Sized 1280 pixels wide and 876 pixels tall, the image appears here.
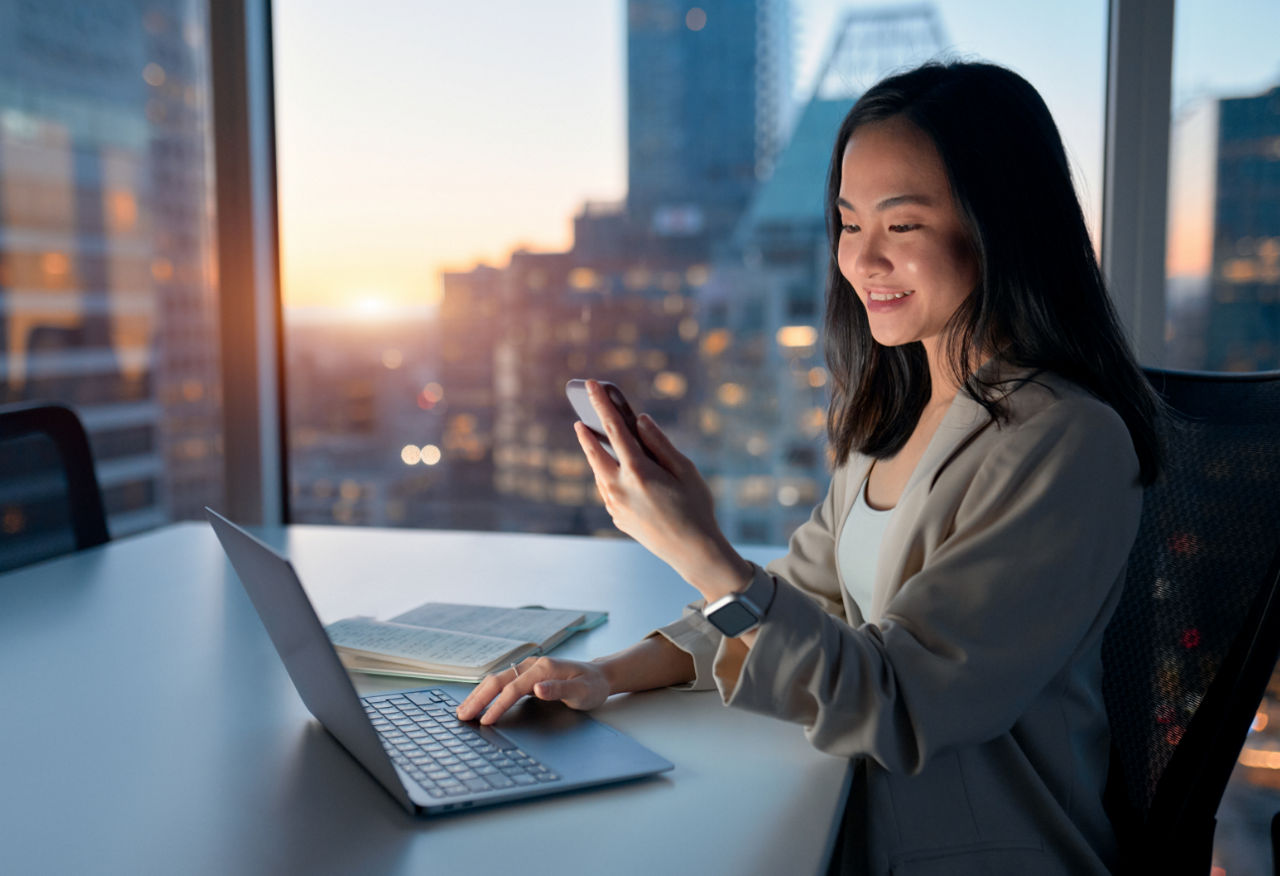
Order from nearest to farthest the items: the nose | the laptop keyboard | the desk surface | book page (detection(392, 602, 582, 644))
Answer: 1. the desk surface
2. the laptop keyboard
3. the nose
4. book page (detection(392, 602, 582, 644))

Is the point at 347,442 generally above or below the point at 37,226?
below

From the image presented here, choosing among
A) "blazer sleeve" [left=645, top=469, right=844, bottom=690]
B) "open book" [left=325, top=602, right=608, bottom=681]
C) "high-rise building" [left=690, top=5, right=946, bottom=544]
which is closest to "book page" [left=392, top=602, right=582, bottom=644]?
"open book" [left=325, top=602, right=608, bottom=681]

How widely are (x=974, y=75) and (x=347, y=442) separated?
1943 millimetres

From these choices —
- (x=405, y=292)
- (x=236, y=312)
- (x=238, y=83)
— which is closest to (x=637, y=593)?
(x=405, y=292)

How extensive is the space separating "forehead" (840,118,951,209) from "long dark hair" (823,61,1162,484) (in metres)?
0.01

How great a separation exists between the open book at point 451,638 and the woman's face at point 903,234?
555 millimetres

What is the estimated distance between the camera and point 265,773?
0.91 metres

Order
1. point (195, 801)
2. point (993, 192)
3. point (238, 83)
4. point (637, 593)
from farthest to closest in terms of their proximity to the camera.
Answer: point (238, 83)
point (637, 593)
point (993, 192)
point (195, 801)

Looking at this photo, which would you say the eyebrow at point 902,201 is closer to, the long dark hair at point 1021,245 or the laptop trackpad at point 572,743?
the long dark hair at point 1021,245

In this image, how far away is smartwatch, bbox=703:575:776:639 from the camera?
862 millimetres

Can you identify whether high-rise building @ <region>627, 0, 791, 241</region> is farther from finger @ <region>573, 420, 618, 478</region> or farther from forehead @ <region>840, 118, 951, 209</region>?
finger @ <region>573, 420, 618, 478</region>

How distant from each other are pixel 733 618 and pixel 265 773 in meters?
0.44

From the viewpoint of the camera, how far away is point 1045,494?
3.01 ft

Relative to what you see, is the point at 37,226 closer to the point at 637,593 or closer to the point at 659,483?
the point at 637,593
